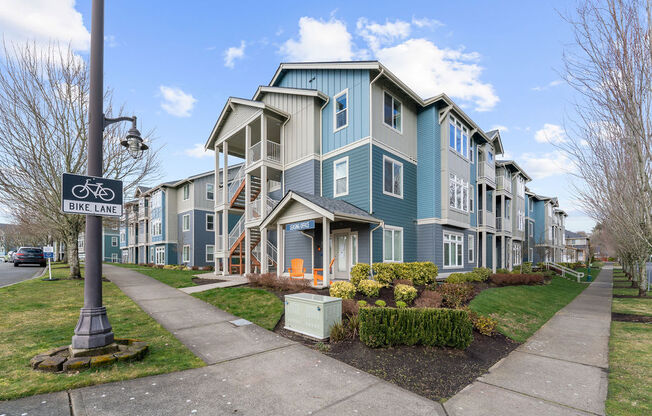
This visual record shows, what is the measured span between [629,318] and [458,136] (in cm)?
1159

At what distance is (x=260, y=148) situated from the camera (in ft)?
60.1

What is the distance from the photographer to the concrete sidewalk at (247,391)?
4.07m

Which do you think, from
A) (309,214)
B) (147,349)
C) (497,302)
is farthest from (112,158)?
(497,302)

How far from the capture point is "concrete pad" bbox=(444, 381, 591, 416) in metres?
4.35

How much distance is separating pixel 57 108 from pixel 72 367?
43.5 ft

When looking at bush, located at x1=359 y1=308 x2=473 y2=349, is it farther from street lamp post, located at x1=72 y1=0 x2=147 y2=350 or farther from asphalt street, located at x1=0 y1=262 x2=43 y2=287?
asphalt street, located at x1=0 y1=262 x2=43 y2=287

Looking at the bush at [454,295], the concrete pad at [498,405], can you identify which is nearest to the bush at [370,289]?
the bush at [454,295]

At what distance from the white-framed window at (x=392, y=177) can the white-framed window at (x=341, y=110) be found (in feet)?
8.97

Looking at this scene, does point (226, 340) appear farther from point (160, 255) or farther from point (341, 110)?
point (160, 255)

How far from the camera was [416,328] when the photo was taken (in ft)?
22.1

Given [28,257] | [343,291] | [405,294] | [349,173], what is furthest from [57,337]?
[28,257]

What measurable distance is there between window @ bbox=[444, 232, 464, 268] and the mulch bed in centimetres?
712

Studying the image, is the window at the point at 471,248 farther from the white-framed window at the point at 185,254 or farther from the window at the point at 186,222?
the window at the point at 186,222

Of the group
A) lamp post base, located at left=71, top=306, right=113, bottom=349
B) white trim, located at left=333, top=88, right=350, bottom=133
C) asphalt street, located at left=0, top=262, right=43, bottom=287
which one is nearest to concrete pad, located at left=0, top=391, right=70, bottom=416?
lamp post base, located at left=71, top=306, right=113, bottom=349
